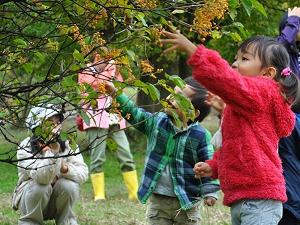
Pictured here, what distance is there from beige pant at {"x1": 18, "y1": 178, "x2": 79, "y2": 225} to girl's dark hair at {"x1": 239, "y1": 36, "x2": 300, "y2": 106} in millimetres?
2942

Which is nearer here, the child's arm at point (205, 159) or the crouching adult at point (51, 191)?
the child's arm at point (205, 159)

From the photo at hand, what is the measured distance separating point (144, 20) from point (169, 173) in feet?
5.93

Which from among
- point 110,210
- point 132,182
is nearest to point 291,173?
point 110,210

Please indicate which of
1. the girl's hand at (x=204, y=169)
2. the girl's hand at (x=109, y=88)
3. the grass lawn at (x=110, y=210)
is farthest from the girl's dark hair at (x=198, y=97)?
the grass lawn at (x=110, y=210)

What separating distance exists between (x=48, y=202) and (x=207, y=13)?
3.64 m

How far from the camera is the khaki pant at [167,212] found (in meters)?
5.30

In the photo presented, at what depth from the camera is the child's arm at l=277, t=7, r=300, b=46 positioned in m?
5.11

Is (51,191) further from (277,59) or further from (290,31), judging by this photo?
(277,59)

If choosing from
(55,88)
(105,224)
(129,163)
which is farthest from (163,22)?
(129,163)

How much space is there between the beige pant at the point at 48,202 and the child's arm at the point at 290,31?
2.53m

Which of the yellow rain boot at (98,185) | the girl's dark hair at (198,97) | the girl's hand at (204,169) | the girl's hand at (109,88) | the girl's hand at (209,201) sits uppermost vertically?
the girl's hand at (109,88)

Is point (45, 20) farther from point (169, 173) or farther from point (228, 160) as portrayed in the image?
point (169, 173)

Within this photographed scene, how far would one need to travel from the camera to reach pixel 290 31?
5.15m

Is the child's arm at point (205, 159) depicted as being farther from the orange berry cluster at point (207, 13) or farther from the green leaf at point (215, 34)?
the orange berry cluster at point (207, 13)
